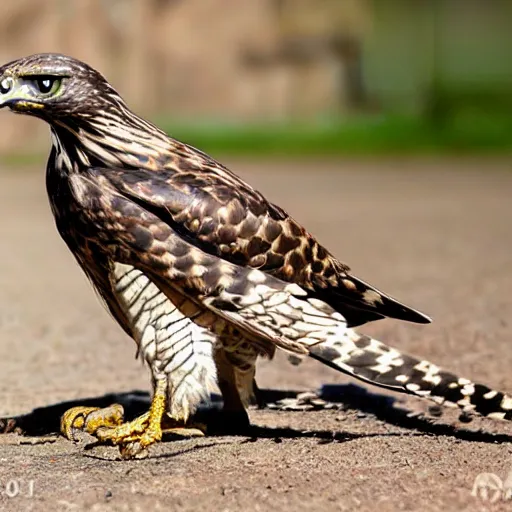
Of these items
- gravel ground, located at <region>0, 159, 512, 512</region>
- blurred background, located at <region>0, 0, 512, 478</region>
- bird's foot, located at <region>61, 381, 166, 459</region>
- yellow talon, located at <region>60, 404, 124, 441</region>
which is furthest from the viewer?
blurred background, located at <region>0, 0, 512, 478</region>

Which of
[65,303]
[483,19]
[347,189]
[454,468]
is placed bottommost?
[454,468]

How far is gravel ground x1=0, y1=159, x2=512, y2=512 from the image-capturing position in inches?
119

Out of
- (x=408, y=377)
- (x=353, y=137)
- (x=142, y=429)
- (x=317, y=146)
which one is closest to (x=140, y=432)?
(x=142, y=429)

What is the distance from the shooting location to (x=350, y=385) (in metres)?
4.51

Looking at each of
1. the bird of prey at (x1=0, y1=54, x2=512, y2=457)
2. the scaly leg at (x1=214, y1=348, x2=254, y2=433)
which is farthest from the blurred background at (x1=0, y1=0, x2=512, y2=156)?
the bird of prey at (x1=0, y1=54, x2=512, y2=457)

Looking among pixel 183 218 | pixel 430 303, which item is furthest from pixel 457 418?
pixel 430 303

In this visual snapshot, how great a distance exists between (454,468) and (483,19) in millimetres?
21998

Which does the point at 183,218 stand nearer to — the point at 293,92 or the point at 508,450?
the point at 508,450

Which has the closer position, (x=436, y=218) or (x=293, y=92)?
(x=436, y=218)

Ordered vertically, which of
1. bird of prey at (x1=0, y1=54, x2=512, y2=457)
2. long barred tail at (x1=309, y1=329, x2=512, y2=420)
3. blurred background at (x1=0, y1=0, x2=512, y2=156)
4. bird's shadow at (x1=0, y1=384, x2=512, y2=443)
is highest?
blurred background at (x1=0, y1=0, x2=512, y2=156)

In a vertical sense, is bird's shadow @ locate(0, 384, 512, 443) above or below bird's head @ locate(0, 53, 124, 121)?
below

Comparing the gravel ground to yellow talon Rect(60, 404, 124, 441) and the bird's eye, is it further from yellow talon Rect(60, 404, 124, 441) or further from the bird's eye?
the bird's eye

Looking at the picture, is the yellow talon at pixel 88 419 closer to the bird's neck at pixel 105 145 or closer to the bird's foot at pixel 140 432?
the bird's foot at pixel 140 432

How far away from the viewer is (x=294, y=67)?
21.4 m
